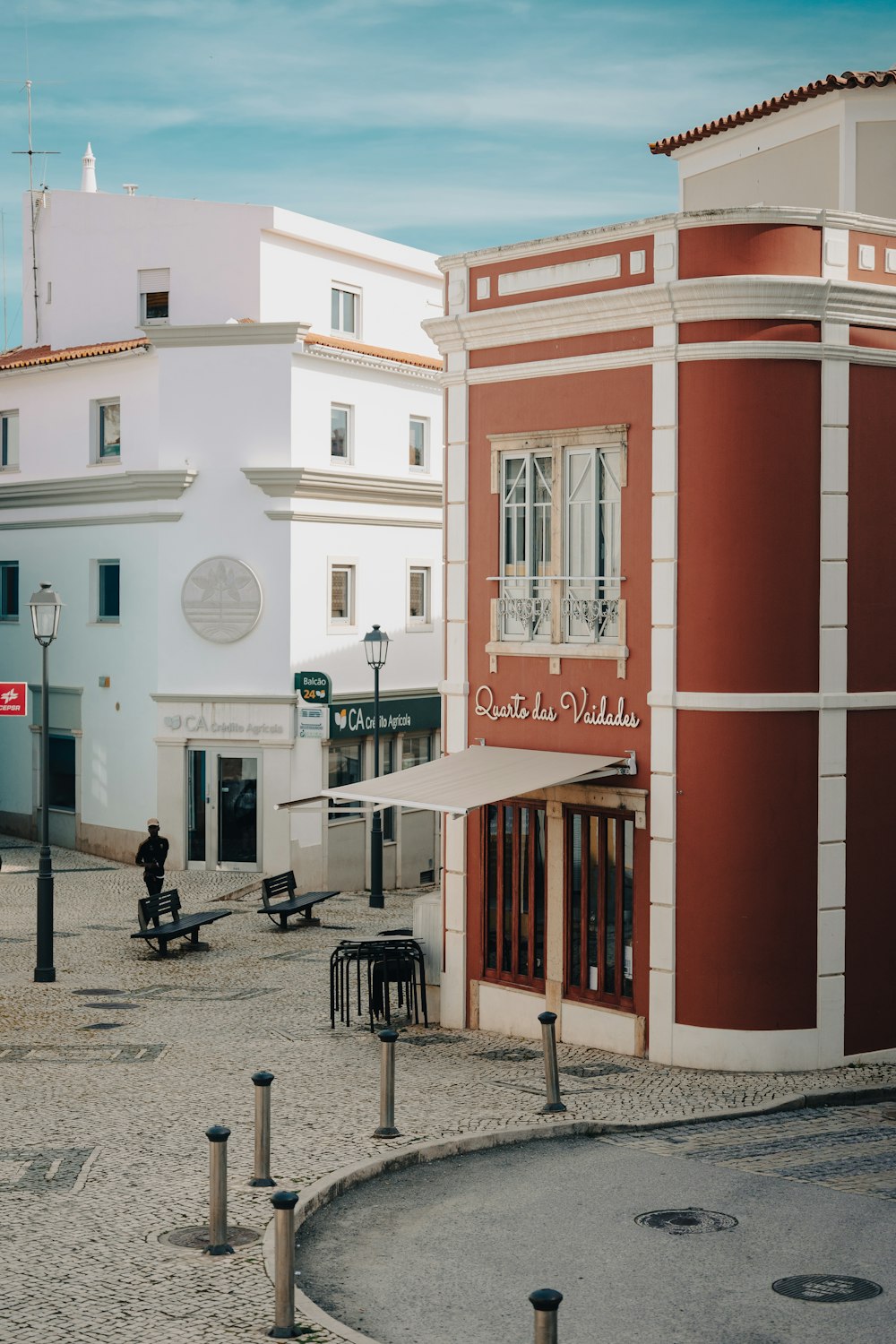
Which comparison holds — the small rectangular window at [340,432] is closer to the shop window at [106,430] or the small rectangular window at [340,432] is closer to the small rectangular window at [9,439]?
the shop window at [106,430]

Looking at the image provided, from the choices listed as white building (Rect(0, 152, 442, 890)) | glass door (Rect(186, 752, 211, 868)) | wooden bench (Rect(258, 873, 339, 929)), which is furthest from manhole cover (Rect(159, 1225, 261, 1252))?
glass door (Rect(186, 752, 211, 868))

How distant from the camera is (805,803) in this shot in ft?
50.2

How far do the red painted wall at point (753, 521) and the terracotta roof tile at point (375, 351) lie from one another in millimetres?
15485

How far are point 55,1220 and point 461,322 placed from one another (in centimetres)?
1028

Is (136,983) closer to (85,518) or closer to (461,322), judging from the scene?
(461,322)

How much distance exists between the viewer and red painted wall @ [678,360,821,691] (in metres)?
15.1

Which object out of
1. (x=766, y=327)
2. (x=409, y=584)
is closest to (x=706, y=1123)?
(x=766, y=327)

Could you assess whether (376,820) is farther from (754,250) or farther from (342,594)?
(754,250)

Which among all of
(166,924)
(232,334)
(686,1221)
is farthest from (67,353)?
(686,1221)

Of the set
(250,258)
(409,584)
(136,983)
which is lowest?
(136,983)

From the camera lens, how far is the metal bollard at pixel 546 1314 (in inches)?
279

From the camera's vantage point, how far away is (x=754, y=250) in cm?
1509

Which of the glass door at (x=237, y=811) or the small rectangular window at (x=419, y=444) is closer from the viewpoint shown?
the glass door at (x=237, y=811)

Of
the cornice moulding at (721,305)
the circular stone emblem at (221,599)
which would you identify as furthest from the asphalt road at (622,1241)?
the circular stone emblem at (221,599)
